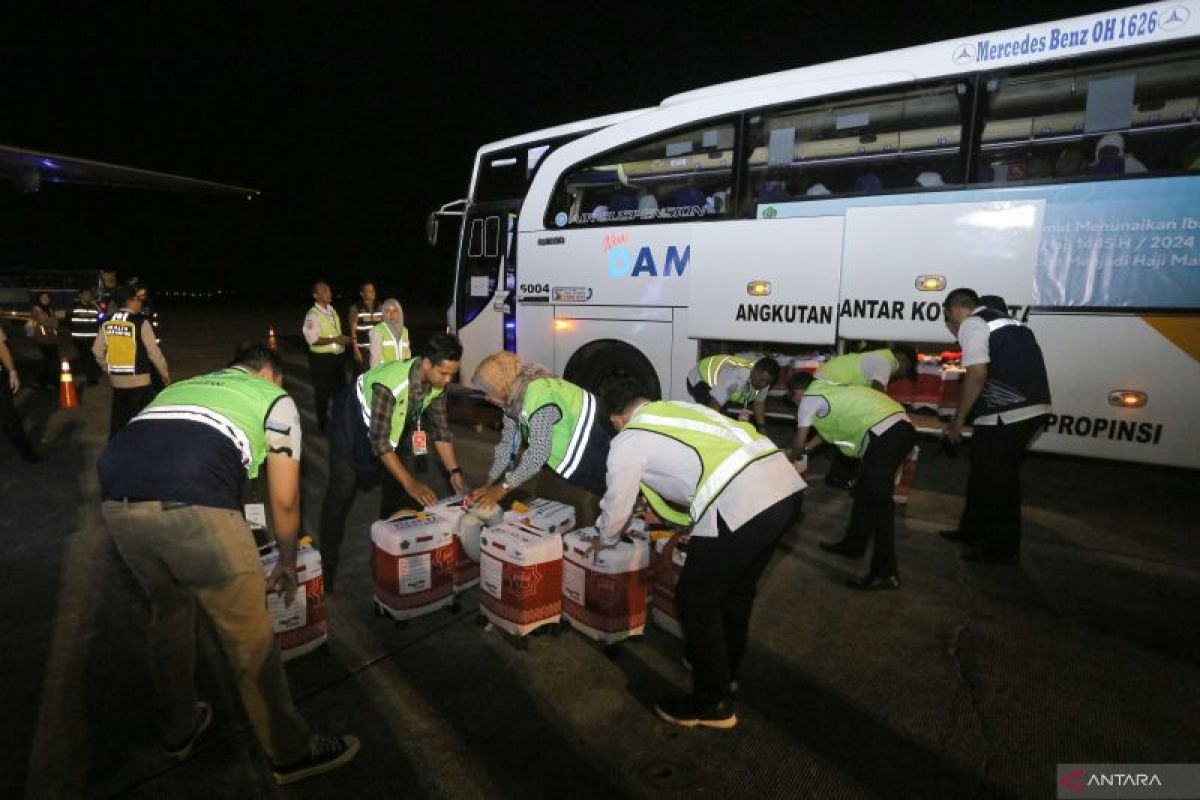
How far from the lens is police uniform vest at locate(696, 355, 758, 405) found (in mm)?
6320

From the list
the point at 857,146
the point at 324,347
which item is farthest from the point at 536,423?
the point at 324,347

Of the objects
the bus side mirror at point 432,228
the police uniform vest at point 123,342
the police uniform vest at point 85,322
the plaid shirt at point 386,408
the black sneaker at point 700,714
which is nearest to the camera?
the black sneaker at point 700,714

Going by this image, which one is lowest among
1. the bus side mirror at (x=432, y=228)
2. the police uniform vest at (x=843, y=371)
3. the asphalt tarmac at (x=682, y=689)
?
the asphalt tarmac at (x=682, y=689)

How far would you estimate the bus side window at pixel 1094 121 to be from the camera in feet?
16.5

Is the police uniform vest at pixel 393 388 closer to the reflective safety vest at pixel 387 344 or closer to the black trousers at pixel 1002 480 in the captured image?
the reflective safety vest at pixel 387 344

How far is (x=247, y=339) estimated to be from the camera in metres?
20.6

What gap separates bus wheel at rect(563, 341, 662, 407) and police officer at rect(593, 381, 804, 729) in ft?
15.0

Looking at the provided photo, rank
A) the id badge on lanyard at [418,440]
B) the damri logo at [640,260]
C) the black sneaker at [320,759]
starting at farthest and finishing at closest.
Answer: the damri logo at [640,260]
the id badge on lanyard at [418,440]
the black sneaker at [320,759]

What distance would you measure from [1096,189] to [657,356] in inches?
165

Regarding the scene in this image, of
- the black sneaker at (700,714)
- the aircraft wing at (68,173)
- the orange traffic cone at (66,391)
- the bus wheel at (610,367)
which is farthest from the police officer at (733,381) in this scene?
the aircraft wing at (68,173)

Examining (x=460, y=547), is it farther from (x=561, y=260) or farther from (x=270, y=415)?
(x=561, y=260)

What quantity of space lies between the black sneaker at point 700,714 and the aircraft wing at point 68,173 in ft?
85.1

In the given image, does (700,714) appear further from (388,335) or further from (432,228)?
(432,228)

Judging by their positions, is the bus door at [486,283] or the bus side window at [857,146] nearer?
the bus side window at [857,146]
